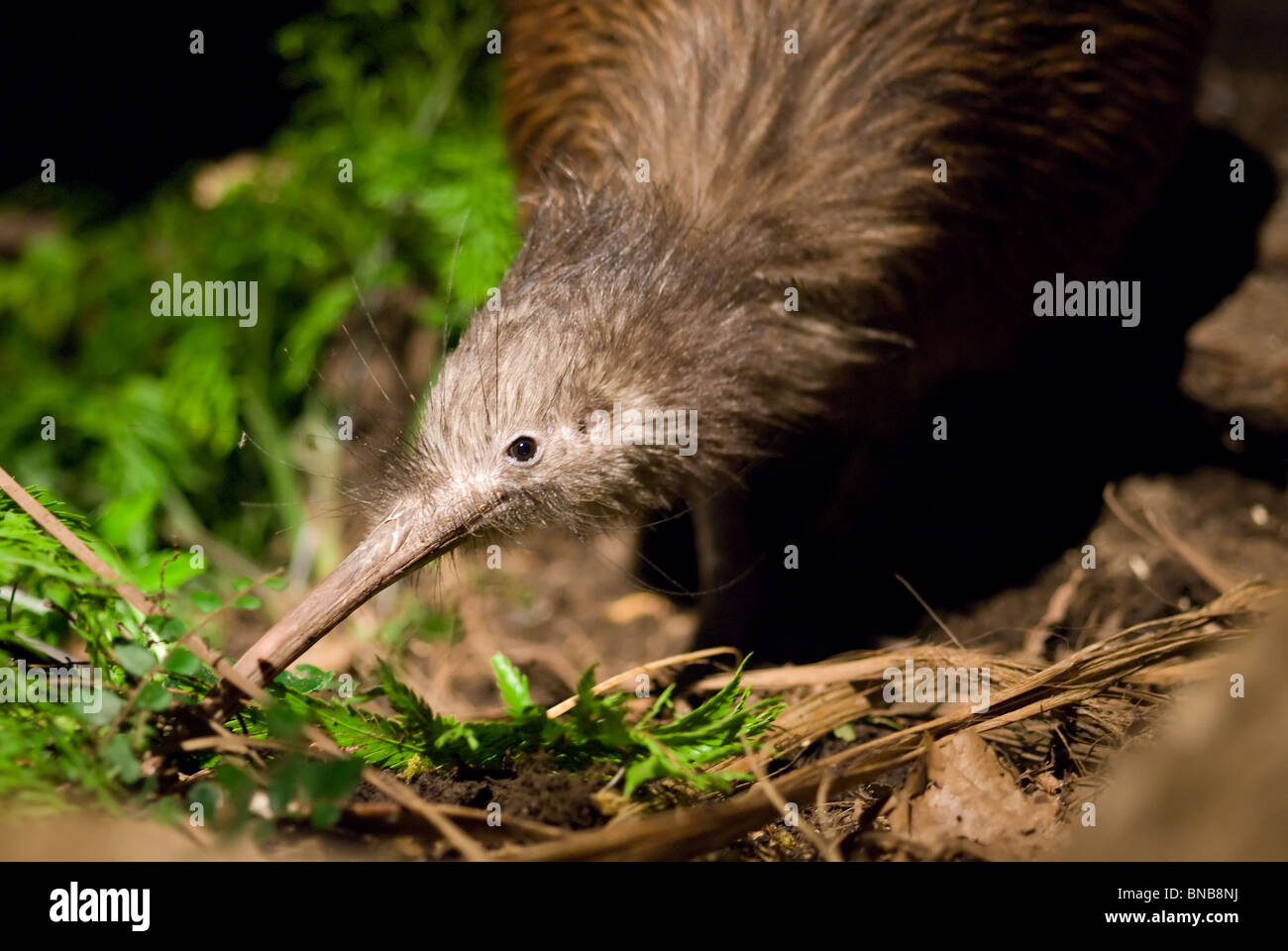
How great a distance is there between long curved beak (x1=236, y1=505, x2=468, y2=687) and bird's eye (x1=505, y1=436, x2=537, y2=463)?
0.21 m

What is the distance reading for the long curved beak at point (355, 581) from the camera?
7.68 feet

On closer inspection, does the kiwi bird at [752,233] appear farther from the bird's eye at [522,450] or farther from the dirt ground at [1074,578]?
the dirt ground at [1074,578]

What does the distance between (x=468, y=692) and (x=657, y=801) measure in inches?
68.3

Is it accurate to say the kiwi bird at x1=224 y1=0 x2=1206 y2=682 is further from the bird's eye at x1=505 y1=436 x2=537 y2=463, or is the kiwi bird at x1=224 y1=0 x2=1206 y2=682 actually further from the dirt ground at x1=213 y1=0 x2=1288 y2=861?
the dirt ground at x1=213 y1=0 x2=1288 y2=861

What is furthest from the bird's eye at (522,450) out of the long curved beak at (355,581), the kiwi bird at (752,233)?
the long curved beak at (355,581)

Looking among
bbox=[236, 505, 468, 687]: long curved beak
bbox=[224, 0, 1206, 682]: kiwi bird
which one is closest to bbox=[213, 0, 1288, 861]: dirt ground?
bbox=[236, 505, 468, 687]: long curved beak

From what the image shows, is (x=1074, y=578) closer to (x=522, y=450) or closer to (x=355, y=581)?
(x=522, y=450)

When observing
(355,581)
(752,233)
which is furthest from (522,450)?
(752,233)

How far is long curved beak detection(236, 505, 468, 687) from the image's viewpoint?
2.34m

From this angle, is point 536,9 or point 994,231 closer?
point 994,231

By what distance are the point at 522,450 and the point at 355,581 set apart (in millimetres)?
486
